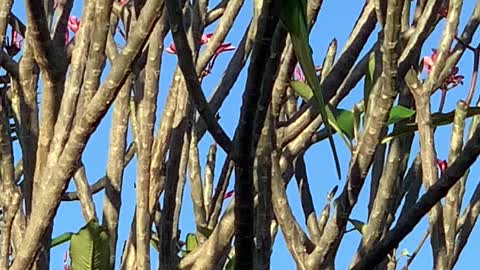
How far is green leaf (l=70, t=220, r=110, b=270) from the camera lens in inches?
55.2

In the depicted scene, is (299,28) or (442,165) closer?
(299,28)

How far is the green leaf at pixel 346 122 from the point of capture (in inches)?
55.8

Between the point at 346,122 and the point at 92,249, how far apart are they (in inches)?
15.2

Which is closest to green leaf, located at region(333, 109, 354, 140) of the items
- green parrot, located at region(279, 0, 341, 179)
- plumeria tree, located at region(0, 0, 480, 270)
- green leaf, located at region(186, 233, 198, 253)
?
plumeria tree, located at region(0, 0, 480, 270)

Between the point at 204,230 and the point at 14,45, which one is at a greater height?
the point at 14,45

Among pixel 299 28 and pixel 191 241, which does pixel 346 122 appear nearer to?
pixel 191 241

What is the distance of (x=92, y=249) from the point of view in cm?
141

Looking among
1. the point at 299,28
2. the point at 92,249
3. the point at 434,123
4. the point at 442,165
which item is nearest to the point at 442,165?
the point at 442,165

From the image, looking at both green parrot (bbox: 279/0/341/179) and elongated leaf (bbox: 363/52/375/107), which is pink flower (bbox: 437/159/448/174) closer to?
elongated leaf (bbox: 363/52/375/107)

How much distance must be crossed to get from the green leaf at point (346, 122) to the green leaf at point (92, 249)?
0.35 m

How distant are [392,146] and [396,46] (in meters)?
0.35

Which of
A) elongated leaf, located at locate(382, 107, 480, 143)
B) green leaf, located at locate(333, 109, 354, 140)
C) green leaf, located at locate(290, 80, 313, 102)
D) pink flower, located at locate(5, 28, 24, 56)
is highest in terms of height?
pink flower, located at locate(5, 28, 24, 56)

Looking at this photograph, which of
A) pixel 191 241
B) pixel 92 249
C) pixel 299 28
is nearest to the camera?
pixel 299 28

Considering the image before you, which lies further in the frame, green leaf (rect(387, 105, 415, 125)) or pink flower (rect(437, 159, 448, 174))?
pink flower (rect(437, 159, 448, 174))
